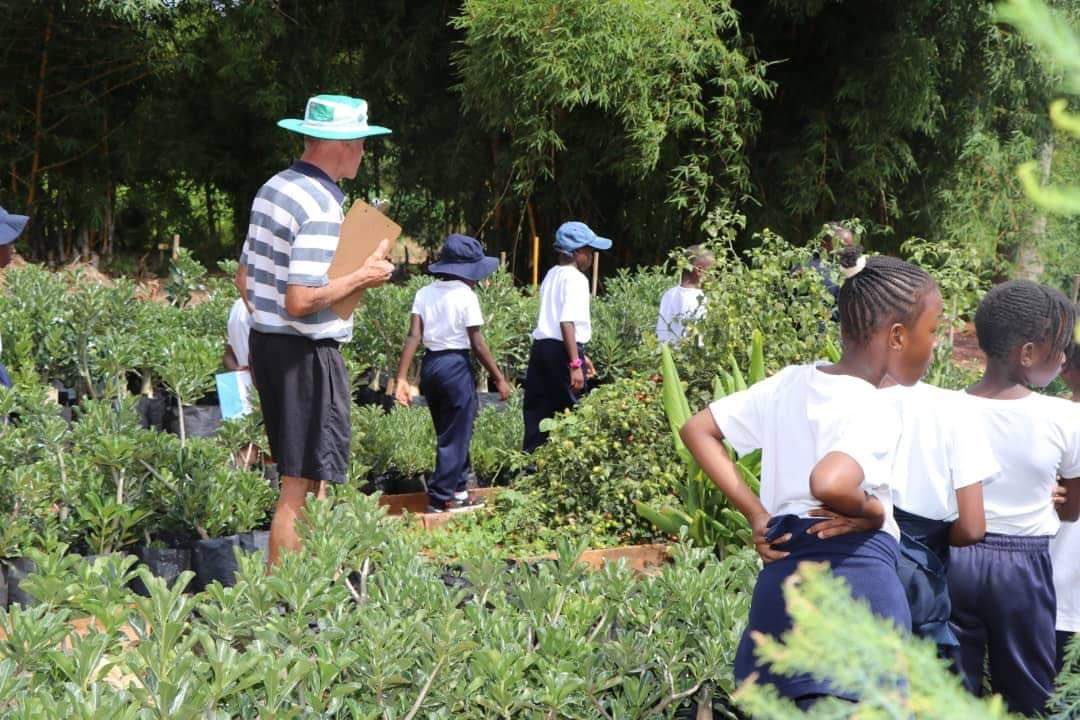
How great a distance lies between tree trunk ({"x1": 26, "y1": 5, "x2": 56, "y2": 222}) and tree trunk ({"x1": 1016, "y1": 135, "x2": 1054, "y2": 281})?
11685 millimetres

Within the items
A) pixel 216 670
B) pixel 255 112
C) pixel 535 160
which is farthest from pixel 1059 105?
pixel 255 112

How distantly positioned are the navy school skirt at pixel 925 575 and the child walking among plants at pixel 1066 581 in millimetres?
392

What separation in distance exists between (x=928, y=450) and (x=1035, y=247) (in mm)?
13121

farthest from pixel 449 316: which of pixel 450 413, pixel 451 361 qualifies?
pixel 450 413

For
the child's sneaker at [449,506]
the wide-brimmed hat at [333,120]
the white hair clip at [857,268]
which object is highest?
the wide-brimmed hat at [333,120]

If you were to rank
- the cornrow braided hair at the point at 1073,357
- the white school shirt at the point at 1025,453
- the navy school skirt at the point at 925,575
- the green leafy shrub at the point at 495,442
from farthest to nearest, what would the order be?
the green leafy shrub at the point at 495,442, the cornrow braided hair at the point at 1073,357, the white school shirt at the point at 1025,453, the navy school skirt at the point at 925,575

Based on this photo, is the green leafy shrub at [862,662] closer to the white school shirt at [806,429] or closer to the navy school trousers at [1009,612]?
the white school shirt at [806,429]

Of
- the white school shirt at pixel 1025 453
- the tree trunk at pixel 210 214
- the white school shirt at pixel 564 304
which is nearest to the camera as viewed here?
the white school shirt at pixel 1025 453

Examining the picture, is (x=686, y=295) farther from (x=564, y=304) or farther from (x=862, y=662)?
(x=862, y=662)

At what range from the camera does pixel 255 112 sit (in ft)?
48.3

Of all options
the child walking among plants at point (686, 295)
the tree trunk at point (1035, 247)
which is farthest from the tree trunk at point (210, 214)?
the child walking among plants at point (686, 295)

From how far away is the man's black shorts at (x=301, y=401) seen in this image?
11.8ft

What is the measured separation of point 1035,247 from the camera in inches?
567

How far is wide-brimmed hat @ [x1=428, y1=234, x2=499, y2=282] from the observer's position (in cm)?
589
